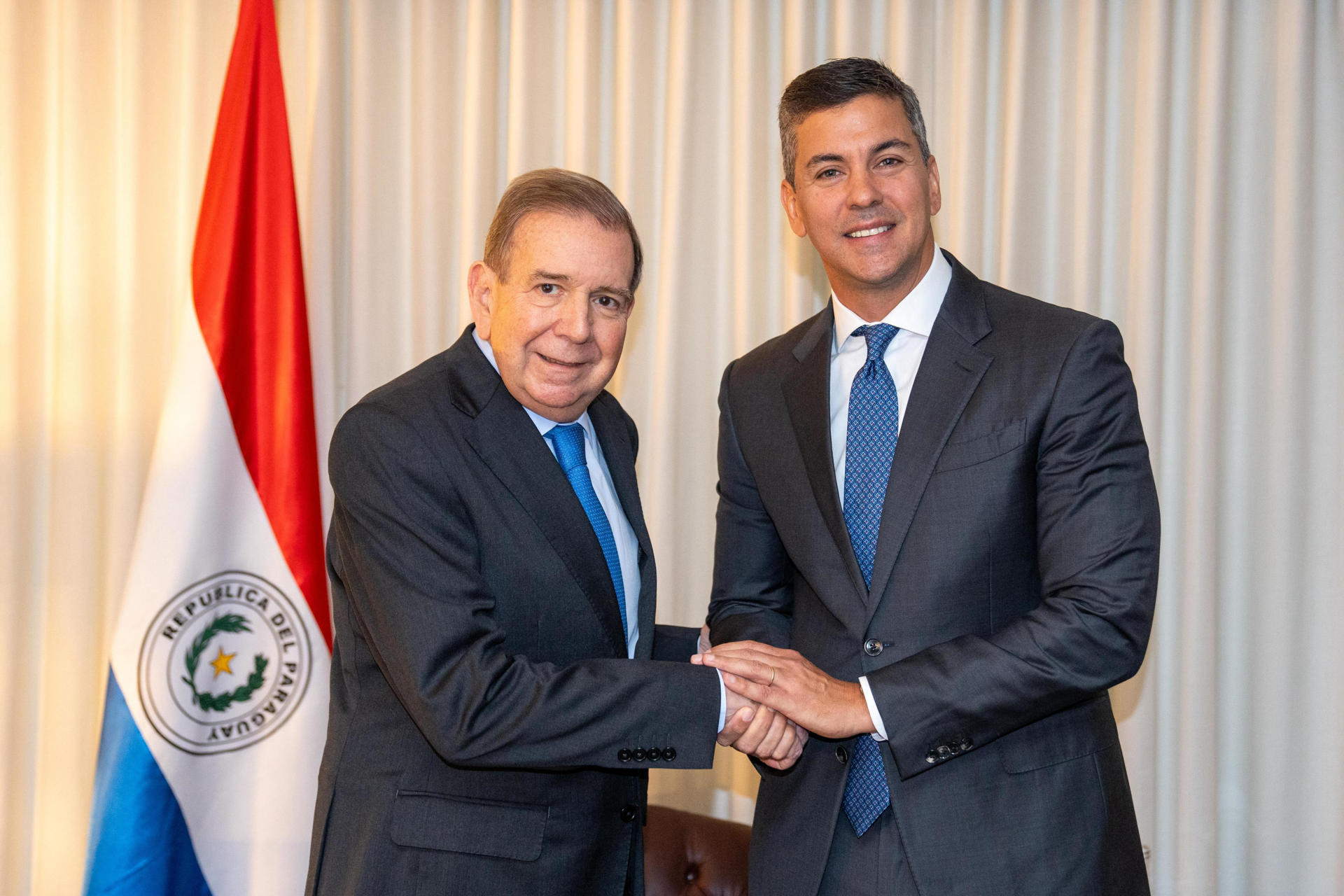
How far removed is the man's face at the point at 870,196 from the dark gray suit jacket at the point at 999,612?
0.18m

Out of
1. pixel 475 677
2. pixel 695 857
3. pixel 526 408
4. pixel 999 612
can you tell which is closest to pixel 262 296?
pixel 526 408

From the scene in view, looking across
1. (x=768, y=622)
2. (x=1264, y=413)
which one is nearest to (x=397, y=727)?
(x=768, y=622)

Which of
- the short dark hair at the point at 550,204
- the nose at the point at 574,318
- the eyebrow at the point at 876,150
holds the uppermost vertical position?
the eyebrow at the point at 876,150

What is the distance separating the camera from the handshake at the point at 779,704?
7.36ft

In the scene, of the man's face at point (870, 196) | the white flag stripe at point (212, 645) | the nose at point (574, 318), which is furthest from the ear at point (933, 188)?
the white flag stripe at point (212, 645)

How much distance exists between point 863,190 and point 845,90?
25 centimetres

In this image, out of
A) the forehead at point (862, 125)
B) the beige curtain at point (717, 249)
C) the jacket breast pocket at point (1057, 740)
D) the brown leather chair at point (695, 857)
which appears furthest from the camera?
the beige curtain at point (717, 249)

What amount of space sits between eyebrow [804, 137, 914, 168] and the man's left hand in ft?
3.82

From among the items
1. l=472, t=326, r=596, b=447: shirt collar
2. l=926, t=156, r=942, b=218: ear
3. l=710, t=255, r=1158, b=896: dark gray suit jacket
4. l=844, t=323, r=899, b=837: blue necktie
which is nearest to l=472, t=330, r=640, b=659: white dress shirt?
l=472, t=326, r=596, b=447: shirt collar

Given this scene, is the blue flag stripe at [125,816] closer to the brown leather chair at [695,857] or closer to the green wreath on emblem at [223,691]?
the green wreath on emblem at [223,691]

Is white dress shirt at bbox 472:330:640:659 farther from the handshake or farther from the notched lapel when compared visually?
the handshake

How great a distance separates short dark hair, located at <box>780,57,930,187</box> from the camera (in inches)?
101

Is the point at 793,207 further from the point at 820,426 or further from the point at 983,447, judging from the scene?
the point at 983,447

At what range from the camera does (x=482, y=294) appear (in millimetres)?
2406
